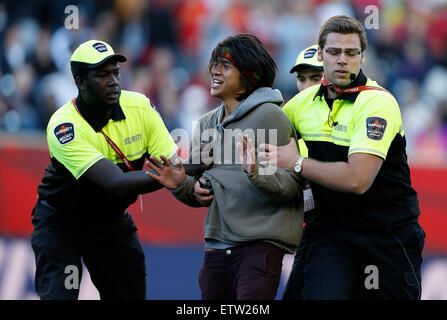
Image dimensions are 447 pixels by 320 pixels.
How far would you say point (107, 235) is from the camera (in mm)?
6008

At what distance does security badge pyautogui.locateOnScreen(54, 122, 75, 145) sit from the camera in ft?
18.5

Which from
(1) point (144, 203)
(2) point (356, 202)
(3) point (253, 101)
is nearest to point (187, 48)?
(1) point (144, 203)

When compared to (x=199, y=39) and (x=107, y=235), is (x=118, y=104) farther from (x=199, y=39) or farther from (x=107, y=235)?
(x=199, y=39)

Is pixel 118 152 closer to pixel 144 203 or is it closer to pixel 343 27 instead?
pixel 343 27

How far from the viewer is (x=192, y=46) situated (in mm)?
11977

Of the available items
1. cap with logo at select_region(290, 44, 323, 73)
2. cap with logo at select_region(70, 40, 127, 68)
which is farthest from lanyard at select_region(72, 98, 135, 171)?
cap with logo at select_region(290, 44, 323, 73)

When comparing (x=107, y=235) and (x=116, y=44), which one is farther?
(x=116, y=44)

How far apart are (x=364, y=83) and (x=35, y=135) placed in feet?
17.8

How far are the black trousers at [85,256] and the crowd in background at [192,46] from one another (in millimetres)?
4761

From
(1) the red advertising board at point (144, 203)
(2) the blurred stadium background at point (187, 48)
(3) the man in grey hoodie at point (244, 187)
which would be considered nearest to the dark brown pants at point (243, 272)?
(3) the man in grey hoodie at point (244, 187)

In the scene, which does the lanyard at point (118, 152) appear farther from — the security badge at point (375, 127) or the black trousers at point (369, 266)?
the security badge at point (375, 127)

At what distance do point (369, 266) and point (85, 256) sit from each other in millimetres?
2335

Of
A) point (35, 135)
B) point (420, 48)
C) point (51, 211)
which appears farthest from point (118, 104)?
point (420, 48)

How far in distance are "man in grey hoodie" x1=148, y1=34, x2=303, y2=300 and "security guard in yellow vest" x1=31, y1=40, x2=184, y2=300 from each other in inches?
36.0
